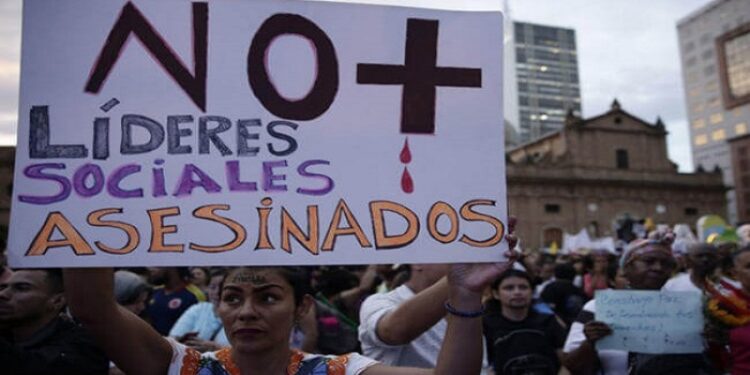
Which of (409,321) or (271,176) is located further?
(409,321)

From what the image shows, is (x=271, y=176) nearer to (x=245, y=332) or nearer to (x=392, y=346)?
(x=245, y=332)

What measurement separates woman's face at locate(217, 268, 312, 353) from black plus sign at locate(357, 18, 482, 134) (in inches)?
28.3

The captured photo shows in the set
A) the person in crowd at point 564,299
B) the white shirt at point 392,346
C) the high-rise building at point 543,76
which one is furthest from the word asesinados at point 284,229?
the high-rise building at point 543,76

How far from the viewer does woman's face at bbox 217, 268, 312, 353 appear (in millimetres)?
2086

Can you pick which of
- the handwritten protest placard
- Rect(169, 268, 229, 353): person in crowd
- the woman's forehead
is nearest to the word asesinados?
the woman's forehead

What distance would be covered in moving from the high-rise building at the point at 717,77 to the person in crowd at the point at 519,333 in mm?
64090

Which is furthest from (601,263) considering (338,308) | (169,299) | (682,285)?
(169,299)

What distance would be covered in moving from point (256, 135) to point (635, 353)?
245 cm

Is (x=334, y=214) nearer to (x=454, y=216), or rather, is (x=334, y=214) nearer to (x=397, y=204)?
(x=397, y=204)

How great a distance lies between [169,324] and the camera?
18.1 ft

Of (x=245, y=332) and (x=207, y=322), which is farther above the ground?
(x=245, y=332)

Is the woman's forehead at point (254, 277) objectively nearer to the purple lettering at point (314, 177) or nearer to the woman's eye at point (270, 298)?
the woman's eye at point (270, 298)

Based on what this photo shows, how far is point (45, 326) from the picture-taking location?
2.75 meters

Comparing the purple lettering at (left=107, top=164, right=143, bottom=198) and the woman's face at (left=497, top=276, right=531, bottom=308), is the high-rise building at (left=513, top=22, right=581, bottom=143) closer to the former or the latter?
the woman's face at (left=497, top=276, right=531, bottom=308)
